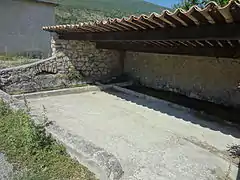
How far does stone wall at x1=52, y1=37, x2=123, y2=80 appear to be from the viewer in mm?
10772

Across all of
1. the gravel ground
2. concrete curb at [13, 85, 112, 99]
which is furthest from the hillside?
the gravel ground

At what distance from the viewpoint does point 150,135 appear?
5.89 meters

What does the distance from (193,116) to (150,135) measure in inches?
79.9

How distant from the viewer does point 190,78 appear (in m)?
9.41

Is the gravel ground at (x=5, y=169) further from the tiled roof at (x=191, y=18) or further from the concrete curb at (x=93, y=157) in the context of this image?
the tiled roof at (x=191, y=18)

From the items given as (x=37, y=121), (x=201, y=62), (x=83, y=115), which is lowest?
(x=83, y=115)

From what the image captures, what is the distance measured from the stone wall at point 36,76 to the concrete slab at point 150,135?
1035mm

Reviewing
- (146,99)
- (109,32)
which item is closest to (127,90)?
(146,99)

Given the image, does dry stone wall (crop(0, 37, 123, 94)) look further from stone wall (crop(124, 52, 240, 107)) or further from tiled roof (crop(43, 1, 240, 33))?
tiled roof (crop(43, 1, 240, 33))

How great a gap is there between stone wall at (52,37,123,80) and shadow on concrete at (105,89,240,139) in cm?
243

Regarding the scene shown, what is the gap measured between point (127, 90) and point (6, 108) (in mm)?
5243

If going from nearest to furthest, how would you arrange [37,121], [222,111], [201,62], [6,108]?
[37,121], [6,108], [222,111], [201,62]

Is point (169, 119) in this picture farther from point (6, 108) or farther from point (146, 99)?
point (6, 108)

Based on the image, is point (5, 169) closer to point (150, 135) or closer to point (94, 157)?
point (94, 157)
